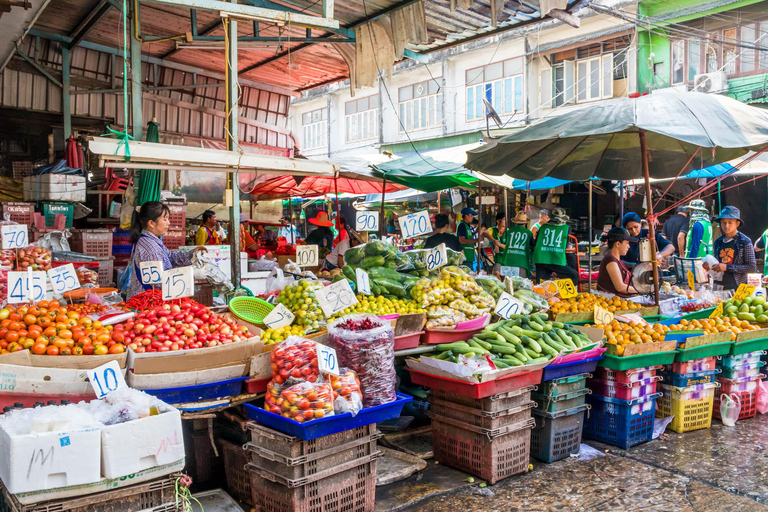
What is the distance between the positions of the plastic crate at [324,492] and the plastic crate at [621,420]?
7.78 feet

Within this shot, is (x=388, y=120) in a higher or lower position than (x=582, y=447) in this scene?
higher

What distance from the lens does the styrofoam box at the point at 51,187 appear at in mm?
7766

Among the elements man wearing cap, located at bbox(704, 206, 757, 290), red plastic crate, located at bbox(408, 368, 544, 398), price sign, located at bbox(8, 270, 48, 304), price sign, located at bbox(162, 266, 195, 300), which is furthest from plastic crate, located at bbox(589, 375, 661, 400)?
price sign, located at bbox(8, 270, 48, 304)

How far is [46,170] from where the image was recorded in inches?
322

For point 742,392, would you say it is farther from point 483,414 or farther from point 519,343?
point 483,414

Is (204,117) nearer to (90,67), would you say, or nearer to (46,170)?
(90,67)

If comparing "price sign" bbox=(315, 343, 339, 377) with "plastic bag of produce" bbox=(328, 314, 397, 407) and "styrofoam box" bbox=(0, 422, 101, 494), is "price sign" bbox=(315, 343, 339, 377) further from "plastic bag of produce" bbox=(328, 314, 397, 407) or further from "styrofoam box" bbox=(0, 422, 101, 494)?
"styrofoam box" bbox=(0, 422, 101, 494)

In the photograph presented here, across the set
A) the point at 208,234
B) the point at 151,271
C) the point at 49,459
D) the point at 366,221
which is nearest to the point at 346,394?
the point at 49,459

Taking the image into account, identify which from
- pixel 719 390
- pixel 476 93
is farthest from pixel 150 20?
pixel 476 93

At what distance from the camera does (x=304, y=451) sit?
307 centimetres

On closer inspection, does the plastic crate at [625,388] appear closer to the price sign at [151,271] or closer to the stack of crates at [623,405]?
the stack of crates at [623,405]

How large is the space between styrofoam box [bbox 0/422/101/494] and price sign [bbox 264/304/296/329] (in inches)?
71.9

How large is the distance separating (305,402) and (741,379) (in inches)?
178

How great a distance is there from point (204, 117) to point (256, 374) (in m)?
9.28
